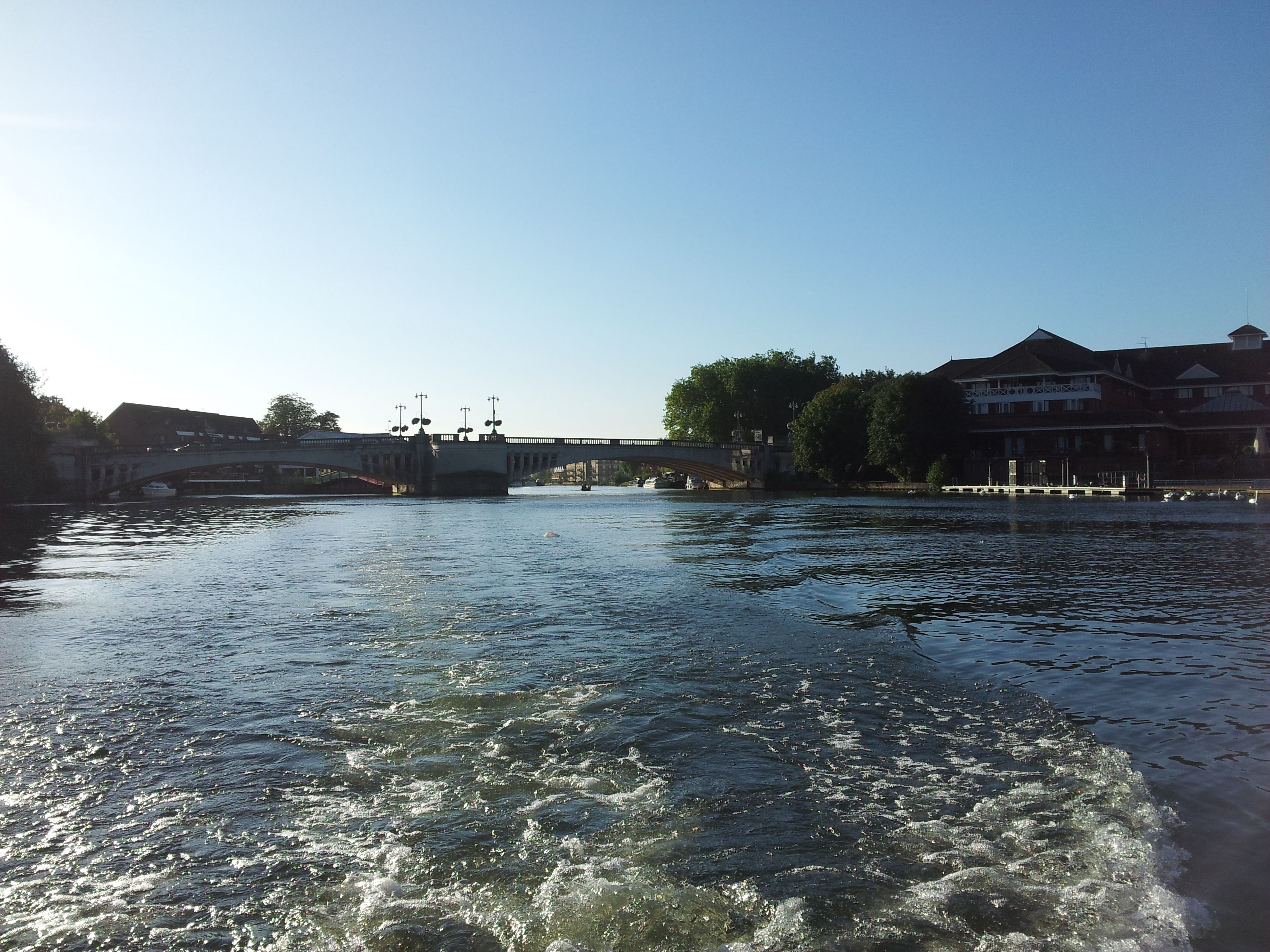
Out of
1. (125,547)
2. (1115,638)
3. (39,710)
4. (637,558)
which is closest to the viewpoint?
(39,710)

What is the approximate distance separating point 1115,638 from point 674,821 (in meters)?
10.2

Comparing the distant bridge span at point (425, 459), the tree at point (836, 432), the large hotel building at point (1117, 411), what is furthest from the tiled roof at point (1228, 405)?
the distant bridge span at point (425, 459)


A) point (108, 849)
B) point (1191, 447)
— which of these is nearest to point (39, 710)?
point (108, 849)

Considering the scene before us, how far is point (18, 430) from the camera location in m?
60.6

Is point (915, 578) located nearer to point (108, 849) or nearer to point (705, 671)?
point (705, 671)

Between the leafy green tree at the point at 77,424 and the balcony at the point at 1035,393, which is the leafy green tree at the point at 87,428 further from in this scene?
the balcony at the point at 1035,393

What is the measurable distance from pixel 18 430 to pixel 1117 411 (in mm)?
91043

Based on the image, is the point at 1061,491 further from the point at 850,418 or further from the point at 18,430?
the point at 18,430

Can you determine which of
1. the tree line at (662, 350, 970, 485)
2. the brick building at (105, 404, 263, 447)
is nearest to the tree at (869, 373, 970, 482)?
the tree line at (662, 350, 970, 485)

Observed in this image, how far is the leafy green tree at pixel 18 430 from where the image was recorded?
59.0 meters

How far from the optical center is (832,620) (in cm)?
1577

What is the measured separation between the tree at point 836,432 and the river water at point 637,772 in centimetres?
7897

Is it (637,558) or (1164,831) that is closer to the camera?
(1164,831)

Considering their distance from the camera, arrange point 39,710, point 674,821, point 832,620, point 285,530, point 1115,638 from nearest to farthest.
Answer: point 674,821, point 39,710, point 1115,638, point 832,620, point 285,530
